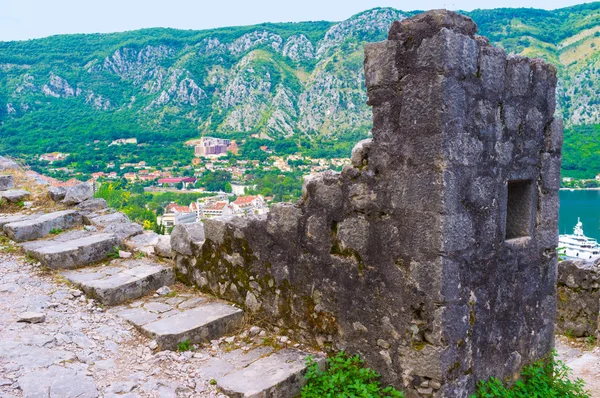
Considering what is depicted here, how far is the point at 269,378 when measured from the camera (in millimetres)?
3641

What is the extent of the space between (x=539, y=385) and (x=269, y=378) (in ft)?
7.13

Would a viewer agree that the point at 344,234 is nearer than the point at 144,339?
Yes

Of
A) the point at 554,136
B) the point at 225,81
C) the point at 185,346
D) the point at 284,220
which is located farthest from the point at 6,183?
the point at 225,81

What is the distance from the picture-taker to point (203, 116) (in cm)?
6316

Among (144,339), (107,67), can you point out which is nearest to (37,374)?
(144,339)

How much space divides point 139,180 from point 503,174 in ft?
106

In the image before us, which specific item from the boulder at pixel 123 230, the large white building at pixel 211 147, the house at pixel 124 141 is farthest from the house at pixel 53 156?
the boulder at pixel 123 230

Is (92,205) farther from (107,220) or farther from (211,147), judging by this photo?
(211,147)

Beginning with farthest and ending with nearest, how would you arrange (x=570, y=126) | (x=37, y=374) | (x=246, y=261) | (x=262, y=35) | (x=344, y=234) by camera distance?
(x=262, y=35) < (x=570, y=126) < (x=246, y=261) < (x=344, y=234) < (x=37, y=374)

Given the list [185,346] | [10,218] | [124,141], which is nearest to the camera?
[185,346]

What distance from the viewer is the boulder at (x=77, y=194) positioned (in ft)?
25.4

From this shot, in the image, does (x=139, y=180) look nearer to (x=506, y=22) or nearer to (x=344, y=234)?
(x=344, y=234)

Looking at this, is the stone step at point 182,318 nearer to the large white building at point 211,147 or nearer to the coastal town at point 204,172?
the coastal town at point 204,172

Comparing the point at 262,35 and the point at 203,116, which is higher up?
the point at 262,35
